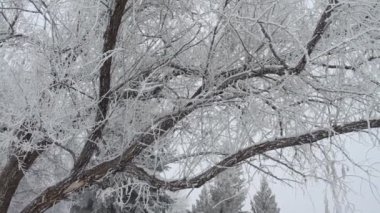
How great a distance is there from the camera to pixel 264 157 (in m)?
5.02

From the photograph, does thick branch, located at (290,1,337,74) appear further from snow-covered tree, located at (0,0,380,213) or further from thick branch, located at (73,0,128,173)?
thick branch, located at (73,0,128,173)

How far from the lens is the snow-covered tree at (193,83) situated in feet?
12.9

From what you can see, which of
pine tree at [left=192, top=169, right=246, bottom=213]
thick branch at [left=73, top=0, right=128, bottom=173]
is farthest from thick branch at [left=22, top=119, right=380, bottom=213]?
pine tree at [left=192, top=169, right=246, bottom=213]

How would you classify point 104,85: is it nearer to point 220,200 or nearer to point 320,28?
point 320,28

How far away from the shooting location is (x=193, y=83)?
501 centimetres

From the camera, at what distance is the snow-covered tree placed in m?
3.93

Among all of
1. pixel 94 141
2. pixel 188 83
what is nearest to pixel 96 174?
pixel 94 141

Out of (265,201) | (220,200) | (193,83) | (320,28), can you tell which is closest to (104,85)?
(193,83)

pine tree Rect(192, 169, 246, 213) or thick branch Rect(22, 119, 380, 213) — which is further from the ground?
pine tree Rect(192, 169, 246, 213)

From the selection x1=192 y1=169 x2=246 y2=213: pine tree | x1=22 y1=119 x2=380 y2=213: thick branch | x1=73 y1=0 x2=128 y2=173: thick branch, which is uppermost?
x1=192 y1=169 x2=246 y2=213: pine tree

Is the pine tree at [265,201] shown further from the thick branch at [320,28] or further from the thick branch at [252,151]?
the thick branch at [320,28]

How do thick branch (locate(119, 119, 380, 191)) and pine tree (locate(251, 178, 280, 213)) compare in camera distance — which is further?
pine tree (locate(251, 178, 280, 213))

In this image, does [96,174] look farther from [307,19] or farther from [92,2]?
[307,19]

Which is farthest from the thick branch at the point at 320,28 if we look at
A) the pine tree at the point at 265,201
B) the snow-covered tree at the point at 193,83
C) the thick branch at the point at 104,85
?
the pine tree at the point at 265,201
